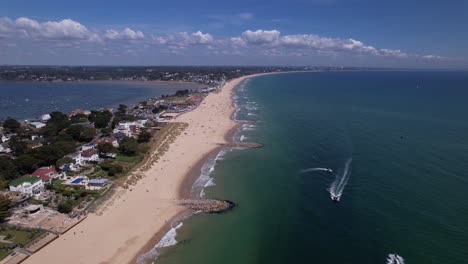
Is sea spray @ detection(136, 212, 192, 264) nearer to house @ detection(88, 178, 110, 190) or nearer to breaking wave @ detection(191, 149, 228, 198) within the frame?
breaking wave @ detection(191, 149, 228, 198)

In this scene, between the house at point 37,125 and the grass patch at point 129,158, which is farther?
the house at point 37,125

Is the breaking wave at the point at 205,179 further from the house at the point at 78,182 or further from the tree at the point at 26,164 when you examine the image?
the tree at the point at 26,164

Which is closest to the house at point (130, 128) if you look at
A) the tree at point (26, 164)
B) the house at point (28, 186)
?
the tree at point (26, 164)

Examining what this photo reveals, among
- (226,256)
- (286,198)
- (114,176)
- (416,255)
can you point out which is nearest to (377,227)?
(416,255)

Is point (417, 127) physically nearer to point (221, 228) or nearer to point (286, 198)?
point (286, 198)

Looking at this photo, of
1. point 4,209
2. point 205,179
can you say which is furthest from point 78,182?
point 205,179

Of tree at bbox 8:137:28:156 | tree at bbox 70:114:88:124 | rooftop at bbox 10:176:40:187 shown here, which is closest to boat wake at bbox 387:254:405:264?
rooftop at bbox 10:176:40:187
